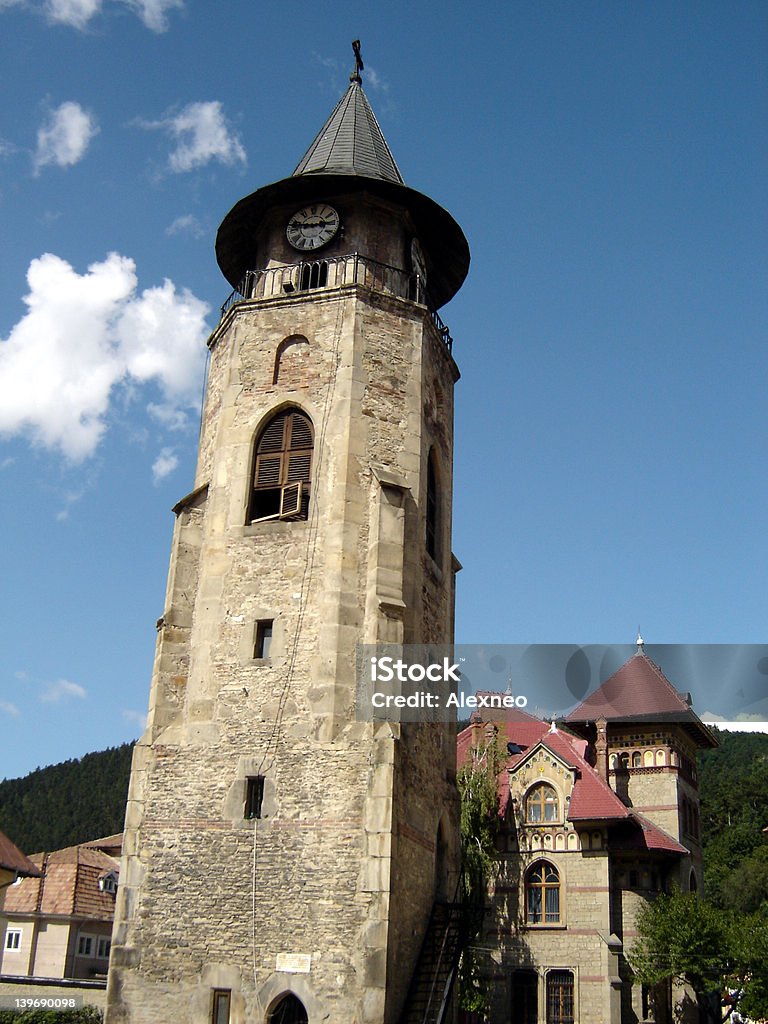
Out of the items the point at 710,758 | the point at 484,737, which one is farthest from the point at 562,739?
the point at 710,758

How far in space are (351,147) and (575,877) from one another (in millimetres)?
20129

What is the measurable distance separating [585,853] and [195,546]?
15.3 m

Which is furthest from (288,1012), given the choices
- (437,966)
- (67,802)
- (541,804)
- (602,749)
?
(67,802)

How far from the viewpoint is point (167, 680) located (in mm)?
18922

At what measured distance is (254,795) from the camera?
56.8ft

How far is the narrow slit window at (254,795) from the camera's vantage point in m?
17.2

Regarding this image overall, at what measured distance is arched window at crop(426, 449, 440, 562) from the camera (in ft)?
70.4

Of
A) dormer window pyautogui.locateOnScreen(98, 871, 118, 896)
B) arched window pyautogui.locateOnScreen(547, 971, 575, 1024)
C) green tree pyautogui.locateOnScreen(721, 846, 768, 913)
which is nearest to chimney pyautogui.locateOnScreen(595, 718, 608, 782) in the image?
arched window pyautogui.locateOnScreen(547, 971, 575, 1024)

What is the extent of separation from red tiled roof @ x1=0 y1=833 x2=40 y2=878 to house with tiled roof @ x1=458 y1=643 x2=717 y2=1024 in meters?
12.2

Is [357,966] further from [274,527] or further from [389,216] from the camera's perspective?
[389,216]

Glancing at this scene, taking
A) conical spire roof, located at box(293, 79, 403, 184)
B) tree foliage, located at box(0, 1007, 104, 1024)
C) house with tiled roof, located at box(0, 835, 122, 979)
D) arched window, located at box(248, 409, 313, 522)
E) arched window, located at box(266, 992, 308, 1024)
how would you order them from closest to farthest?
1. arched window, located at box(266, 992, 308, 1024)
2. tree foliage, located at box(0, 1007, 104, 1024)
3. arched window, located at box(248, 409, 313, 522)
4. conical spire roof, located at box(293, 79, 403, 184)
5. house with tiled roof, located at box(0, 835, 122, 979)

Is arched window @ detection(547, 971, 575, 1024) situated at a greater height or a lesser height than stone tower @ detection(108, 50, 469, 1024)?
lesser

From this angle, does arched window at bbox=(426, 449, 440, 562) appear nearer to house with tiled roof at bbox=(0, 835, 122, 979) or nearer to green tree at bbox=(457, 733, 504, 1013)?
green tree at bbox=(457, 733, 504, 1013)

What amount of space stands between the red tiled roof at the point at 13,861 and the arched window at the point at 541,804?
14001mm
